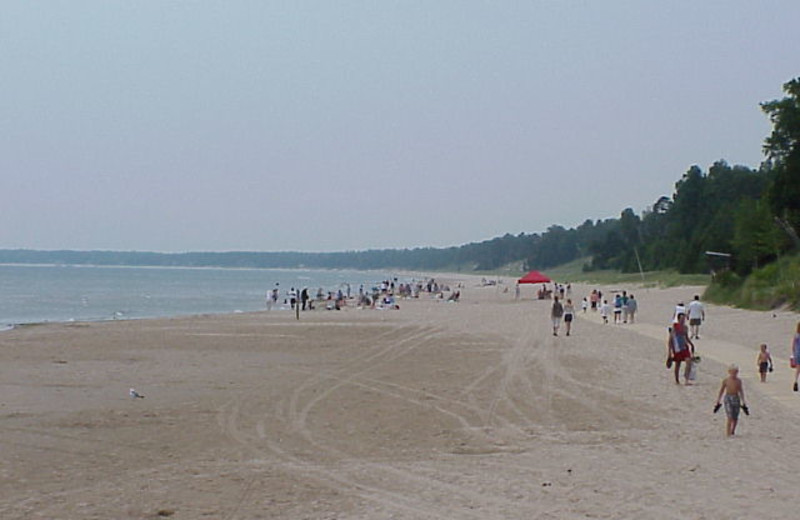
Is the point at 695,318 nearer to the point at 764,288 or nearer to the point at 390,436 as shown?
the point at 764,288

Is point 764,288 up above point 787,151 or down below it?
below

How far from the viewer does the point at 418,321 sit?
39.4m

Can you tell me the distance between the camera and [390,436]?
1204 centimetres

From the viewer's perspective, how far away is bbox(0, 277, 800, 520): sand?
8.48m

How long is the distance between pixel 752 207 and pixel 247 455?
56.6 metres

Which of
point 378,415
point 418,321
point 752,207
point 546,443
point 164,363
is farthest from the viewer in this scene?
point 752,207

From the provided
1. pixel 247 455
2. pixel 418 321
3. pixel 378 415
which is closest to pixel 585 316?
pixel 418 321

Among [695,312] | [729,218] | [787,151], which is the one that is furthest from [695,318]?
[729,218]

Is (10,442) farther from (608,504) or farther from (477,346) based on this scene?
(477,346)

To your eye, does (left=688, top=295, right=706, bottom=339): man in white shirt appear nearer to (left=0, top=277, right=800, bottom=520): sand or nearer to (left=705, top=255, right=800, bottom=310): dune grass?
(left=0, top=277, right=800, bottom=520): sand

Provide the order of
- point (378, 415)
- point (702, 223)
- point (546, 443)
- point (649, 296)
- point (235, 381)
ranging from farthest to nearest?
1. point (702, 223)
2. point (649, 296)
3. point (235, 381)
4. point (378, 415)
5. point (546, 443)

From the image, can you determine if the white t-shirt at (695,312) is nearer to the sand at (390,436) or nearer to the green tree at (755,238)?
the sand at (390,436)

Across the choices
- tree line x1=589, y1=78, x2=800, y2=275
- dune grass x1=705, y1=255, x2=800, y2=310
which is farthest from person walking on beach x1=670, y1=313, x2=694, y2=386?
tree line x1=589, y1=78, x2=800, y2=275

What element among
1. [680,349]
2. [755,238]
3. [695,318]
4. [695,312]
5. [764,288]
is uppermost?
[755,238]
